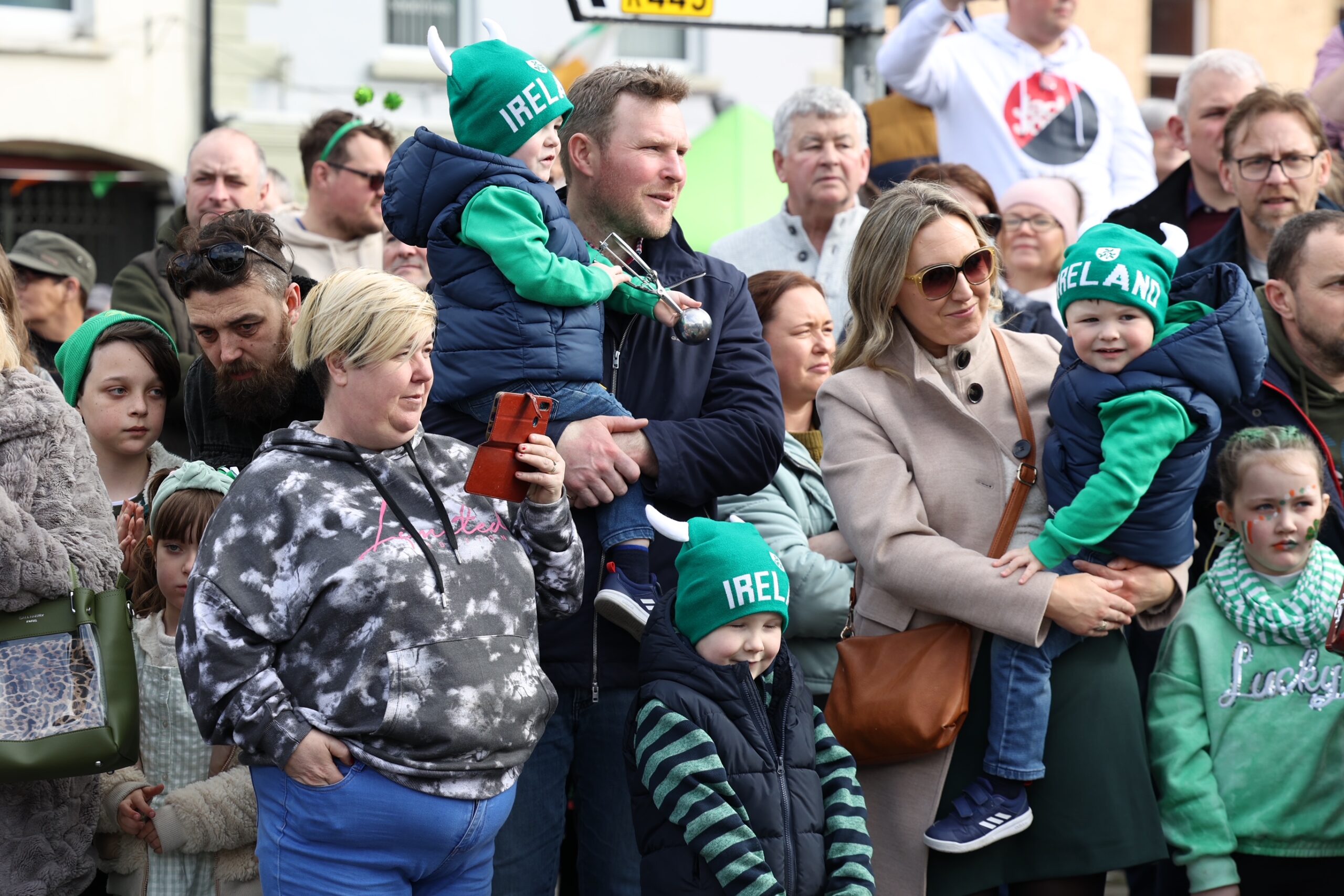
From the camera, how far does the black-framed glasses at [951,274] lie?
3.87 meters

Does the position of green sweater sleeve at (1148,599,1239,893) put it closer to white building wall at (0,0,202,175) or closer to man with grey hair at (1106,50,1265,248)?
man with grey hair at (1106,50,1265,248)

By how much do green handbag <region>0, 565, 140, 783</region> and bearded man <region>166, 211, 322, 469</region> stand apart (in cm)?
56

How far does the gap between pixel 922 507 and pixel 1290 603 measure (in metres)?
1.07

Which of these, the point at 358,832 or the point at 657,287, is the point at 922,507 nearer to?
the point at 657,287

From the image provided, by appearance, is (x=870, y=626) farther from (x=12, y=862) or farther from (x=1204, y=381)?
(x=12, y=862)

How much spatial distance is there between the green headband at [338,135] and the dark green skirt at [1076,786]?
3.68 metres

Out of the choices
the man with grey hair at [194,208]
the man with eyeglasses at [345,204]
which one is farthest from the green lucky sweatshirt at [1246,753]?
the man with eyeglasses at [345,204]

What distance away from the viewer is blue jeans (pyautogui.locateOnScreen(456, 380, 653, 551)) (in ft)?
11.9

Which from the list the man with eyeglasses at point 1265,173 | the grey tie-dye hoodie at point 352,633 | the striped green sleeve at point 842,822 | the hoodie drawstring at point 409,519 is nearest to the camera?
the grey tie-dye hoodie at point 352,633

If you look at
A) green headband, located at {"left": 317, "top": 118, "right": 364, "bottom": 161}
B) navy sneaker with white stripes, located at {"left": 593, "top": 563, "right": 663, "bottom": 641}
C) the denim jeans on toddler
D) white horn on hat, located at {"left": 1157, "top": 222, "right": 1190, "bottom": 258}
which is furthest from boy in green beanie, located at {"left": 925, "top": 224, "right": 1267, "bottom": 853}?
green headband, located at {"left": 317, "top": 118, "right": 364, "bottom": 161}

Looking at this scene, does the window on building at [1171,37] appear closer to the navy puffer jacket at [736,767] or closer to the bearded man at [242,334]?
the bearded man at [242,334]

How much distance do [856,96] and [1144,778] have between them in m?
4.08

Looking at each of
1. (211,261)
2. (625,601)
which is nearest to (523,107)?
(211,261)

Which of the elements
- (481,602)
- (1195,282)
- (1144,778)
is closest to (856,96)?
(1195,282)
